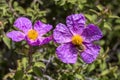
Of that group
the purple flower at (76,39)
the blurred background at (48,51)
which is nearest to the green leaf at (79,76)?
the blurred background at (48,51)

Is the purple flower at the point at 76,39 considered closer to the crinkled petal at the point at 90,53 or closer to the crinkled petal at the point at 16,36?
the crinkled petal at the point at 90,53

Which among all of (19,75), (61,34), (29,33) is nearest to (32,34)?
(29,33)

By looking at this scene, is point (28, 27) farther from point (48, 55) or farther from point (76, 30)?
point (48, 55)

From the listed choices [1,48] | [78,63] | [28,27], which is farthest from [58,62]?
[1,48]

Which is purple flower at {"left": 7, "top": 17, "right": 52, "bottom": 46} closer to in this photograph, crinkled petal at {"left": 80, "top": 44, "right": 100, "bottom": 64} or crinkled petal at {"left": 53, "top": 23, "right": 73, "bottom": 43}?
crinkled petal at {"left": 53, "top": 23, "right": 73, "bottom": 43}

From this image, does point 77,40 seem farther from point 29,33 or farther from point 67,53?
point 29,33

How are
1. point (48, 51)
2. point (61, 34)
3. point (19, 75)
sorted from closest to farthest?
point (61, 34), point (19, 75), point (48, 51)

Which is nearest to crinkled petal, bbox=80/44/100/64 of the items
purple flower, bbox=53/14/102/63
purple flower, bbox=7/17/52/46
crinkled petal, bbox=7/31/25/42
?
purple flower, bbox=53/14/102/63

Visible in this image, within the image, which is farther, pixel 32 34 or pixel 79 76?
pixel 79 76
